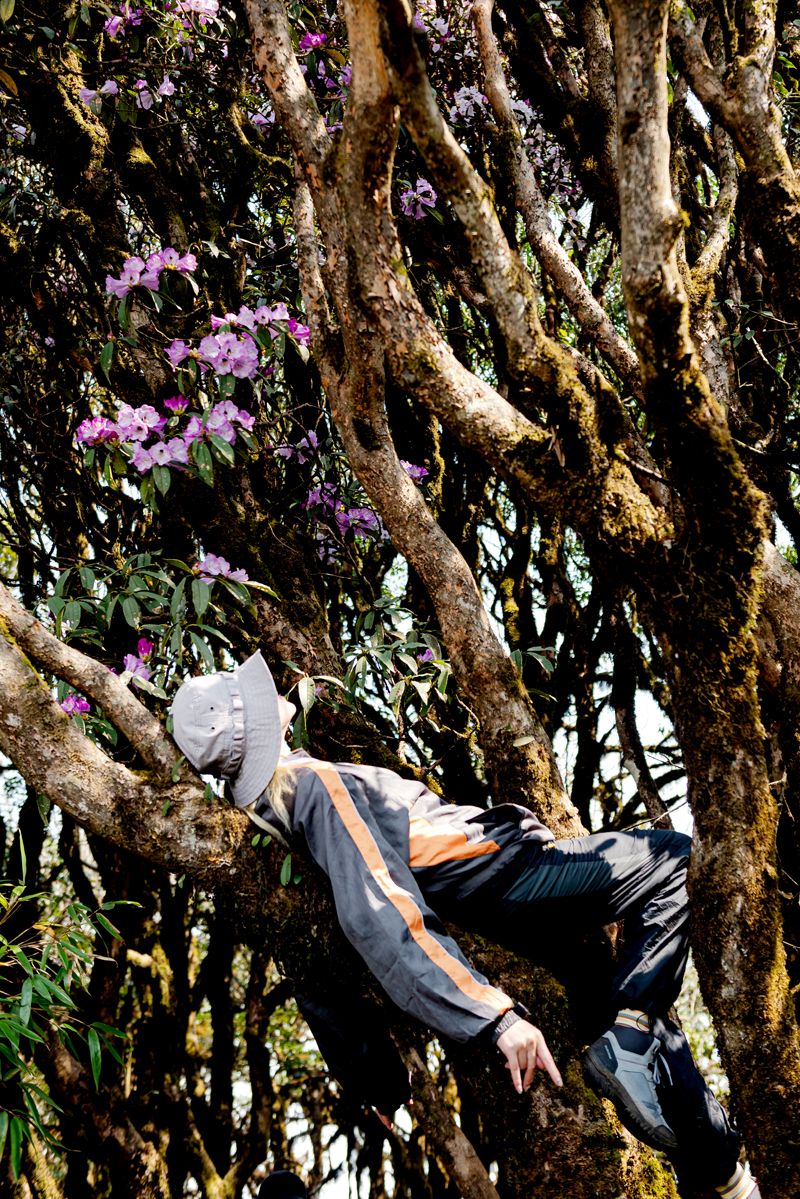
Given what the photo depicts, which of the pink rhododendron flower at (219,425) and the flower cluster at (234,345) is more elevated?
the flower cluster at (234,345)

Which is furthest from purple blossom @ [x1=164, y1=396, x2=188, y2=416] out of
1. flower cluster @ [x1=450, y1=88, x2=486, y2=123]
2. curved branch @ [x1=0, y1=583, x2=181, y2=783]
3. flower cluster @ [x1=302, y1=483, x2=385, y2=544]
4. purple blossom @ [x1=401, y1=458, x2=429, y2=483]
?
flower cluster @ [x1=450, y1=88, x2=486, y2=123]

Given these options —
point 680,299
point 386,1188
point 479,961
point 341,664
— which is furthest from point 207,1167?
point 680,299

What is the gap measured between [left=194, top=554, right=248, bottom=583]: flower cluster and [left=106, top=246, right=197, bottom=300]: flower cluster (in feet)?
4.23

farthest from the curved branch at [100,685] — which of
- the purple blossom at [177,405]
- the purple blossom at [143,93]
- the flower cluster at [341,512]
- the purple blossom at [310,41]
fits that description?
the purple blossom at [310,41]

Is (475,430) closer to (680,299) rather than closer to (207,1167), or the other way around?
(680,299)

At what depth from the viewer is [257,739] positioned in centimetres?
230

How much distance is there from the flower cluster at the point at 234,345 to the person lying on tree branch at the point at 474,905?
1692mm

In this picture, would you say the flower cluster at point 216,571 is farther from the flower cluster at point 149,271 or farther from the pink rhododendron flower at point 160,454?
the flower cluster at point 149,271

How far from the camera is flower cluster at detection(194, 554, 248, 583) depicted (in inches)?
133

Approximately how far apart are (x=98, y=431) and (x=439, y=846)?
2.25 meters

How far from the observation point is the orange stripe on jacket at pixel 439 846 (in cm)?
216

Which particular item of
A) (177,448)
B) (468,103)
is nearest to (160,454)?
(177,448)

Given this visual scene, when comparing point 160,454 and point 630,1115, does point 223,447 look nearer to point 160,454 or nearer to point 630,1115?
point 160,454

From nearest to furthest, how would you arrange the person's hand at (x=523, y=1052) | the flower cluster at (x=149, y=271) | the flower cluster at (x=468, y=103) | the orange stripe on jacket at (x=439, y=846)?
the person's hand at (x=523, y=1052), the orange stripe on jacket at (x=439, y=846), the flower cluster at (x=149, y=271), the flower cluster at (x=468, y=103)
